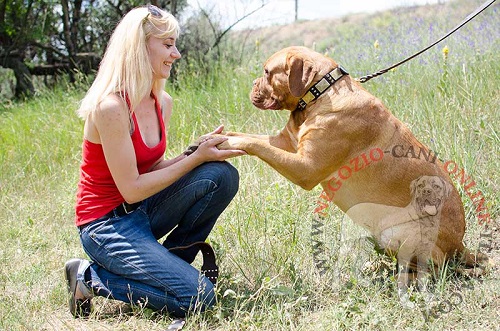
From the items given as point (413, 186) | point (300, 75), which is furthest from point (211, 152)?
point (413, 186)

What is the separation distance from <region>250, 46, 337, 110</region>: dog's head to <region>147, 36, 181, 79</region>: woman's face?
582 millimetres

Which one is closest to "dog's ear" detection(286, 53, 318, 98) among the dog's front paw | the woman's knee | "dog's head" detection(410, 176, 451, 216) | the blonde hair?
the dog's front paw

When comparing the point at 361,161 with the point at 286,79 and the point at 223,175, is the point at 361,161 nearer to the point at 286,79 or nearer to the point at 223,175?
the point at 286,79

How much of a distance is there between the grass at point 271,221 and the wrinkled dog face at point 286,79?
2.54 feet

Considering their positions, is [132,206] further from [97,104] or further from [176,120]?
[176,120]

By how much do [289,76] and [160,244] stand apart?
3.89 feet

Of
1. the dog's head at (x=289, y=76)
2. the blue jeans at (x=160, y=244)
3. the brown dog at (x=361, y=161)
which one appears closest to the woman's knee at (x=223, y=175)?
the blue jeans at (x=160, y=244)

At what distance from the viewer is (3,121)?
7.37m

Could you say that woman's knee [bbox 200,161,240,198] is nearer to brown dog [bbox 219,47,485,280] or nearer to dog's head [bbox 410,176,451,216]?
brown dog [bbox 219,47,485,280]

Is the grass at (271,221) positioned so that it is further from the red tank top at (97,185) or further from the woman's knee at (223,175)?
the red tank top at (97,185)

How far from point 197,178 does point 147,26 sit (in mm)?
871

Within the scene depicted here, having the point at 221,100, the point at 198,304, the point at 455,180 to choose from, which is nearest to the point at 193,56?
the point at 221,100

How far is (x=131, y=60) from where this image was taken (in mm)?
3037

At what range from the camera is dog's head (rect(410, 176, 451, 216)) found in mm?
3170
